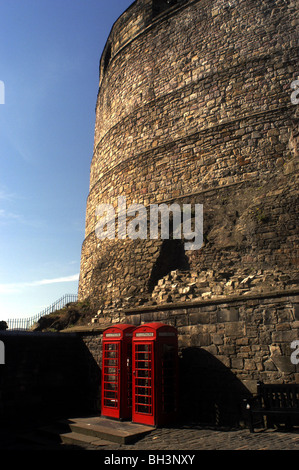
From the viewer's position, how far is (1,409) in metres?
8.16

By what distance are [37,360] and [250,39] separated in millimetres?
11585

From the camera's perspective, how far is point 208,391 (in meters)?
7.13

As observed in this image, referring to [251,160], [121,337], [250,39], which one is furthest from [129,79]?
[121,337]

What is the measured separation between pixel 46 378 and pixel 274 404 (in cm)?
553

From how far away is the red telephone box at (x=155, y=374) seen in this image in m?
6.79

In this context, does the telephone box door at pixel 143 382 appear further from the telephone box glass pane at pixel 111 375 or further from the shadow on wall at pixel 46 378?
the shadow on wall at pixel 46 378

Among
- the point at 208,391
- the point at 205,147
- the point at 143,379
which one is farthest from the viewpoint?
the point at 205,147

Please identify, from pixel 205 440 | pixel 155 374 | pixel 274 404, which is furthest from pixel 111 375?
pixel 274 404

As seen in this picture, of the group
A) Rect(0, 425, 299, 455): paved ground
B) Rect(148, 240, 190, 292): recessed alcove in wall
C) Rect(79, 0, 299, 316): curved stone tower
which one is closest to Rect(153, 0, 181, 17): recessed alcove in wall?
Rect(79, 0, 299, 316): curved stone tower

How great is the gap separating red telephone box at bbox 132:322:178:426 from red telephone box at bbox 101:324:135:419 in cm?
44

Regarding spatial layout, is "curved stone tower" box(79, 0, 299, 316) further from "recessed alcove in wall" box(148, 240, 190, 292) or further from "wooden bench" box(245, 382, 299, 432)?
"wooden bench" box(245, 382, 299, 432)

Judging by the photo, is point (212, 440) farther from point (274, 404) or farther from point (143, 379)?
point (143, 379)

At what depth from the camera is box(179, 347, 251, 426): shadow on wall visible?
6754mm

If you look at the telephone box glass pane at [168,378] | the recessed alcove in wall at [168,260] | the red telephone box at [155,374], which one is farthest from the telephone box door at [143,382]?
the recessed alcove in wall at [168,260]
